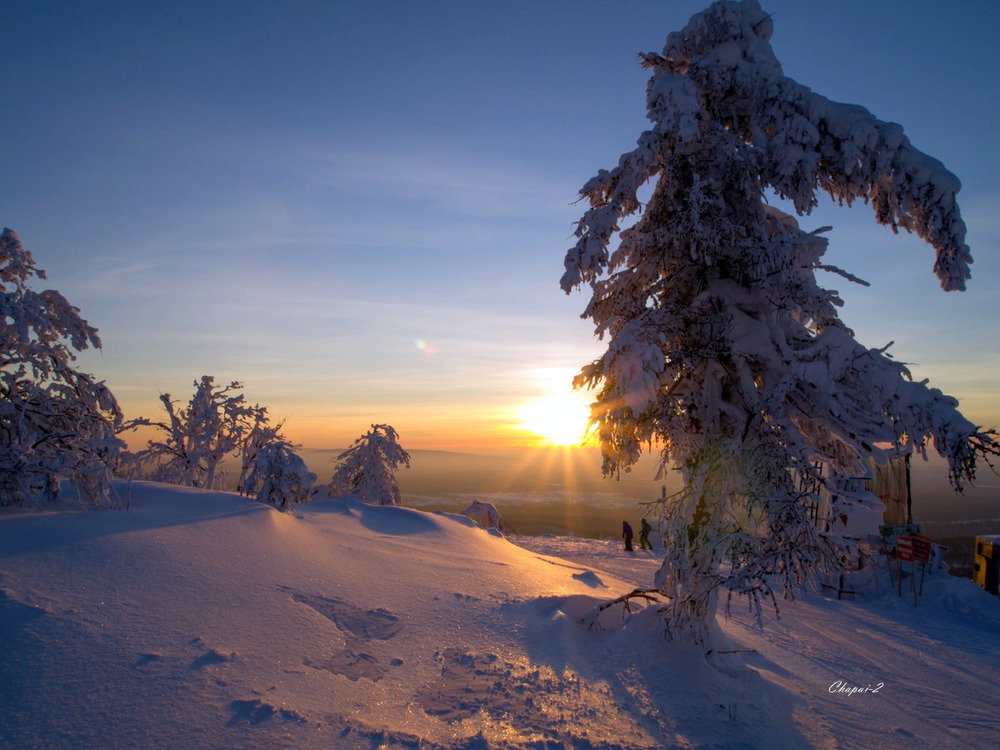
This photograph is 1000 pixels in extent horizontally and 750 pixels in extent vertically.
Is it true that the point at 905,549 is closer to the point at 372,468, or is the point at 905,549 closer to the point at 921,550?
the point at 921,550

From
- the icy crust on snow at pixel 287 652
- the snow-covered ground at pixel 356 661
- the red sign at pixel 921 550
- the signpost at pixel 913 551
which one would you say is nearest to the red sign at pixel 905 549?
the signpost at pixel 913 551

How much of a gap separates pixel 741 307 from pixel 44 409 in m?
11.0

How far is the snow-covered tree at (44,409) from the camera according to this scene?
7832 millimetres

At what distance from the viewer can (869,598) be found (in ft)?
52.2

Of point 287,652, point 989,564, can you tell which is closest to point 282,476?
point 287,652

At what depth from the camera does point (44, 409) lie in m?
8.70

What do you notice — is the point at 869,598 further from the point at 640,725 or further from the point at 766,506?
the point at 640,725

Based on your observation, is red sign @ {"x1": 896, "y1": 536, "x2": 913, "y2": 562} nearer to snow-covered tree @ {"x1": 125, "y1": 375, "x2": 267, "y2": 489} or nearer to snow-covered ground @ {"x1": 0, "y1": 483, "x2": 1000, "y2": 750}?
snow-covered ground @ {"x1": 0, "y1": 483, "x2": 1000, "y2": 750}

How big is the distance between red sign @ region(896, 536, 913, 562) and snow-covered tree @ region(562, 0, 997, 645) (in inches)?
438

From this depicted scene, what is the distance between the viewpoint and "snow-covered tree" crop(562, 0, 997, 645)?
6.30 meters

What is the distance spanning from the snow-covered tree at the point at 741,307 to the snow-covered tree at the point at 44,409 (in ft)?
26.2

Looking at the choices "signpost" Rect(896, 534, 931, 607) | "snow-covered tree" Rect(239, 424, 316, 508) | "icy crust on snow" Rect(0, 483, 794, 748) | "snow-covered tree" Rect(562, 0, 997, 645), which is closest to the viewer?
"icy crust on snow" Rect(0, 483, 794, 748)

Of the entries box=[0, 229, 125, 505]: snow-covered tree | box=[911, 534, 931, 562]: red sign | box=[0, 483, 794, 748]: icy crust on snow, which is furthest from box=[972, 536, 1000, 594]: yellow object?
box=[0, 229, 125, 505]: snow-covered tree

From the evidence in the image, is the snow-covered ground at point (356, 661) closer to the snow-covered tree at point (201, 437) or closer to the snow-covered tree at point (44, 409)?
the snow-covered tree at point (44, 409)
